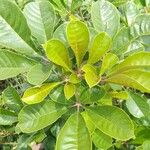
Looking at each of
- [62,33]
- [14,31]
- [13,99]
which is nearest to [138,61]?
[62,33]

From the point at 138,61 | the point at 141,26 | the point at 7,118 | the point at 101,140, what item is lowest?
the point at 101,140

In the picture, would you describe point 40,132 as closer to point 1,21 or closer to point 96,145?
point 96,145

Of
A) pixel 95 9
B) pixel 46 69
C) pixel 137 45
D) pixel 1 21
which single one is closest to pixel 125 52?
pixel 137 45

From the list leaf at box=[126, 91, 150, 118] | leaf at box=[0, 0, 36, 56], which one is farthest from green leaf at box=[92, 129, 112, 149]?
leaf at box=[0, 0, 36, 56]

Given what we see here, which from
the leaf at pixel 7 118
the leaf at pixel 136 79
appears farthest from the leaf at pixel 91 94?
the leaf at pixel 7 118

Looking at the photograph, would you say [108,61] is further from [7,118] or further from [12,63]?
[7,118]
